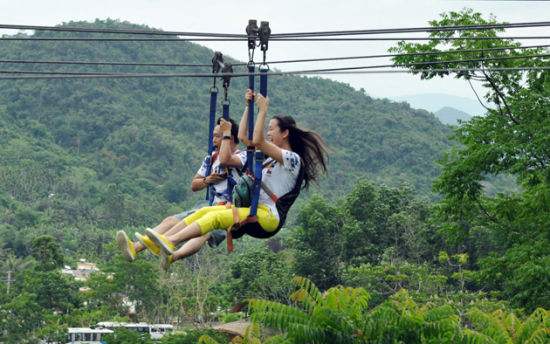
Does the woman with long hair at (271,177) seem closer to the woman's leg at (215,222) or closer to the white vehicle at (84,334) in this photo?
the woman's leg at (215,222)

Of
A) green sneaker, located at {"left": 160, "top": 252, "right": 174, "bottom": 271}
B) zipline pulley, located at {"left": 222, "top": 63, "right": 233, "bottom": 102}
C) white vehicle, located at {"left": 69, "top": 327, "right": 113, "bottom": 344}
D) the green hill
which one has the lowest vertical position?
white vehicle, located at {"left": 69, "top": 327, "right": 113, "bottom": 344}

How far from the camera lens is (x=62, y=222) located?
268ft

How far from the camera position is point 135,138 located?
334 feet

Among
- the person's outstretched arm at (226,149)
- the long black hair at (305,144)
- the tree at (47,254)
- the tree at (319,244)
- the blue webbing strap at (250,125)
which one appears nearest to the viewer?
the blue webbing strap at (250,125)

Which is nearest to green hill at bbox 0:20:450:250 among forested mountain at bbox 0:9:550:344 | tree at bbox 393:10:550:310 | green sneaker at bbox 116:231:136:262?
forested mountain at bbox 0:9:550:344

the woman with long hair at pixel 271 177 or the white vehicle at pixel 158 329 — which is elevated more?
the woman with long hair at pixel 271 177

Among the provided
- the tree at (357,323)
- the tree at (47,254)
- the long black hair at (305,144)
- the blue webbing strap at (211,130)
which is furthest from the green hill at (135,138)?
the long black hair at (305,144)

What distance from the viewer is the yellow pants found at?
853 centimetres

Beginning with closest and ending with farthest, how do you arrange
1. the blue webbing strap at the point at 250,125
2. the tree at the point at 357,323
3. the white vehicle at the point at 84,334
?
the blue webbing strap at the point at 250,125, the tree at the point at 357,323, the white vehicle at the point at 84,334

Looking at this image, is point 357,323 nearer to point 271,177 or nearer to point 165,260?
point 271,177

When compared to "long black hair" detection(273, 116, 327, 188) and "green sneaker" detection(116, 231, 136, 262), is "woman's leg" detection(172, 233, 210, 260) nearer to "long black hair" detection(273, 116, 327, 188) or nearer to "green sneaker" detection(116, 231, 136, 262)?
"green sneaker" detection(116, 231, 136, 262)

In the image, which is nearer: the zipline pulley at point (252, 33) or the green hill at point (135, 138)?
the zipline pulley at point (252, 33)

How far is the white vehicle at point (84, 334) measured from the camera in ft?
137

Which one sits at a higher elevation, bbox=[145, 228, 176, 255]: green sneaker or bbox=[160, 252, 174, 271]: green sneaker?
bbox=[145, 228, 176, 255]: green sneaker
